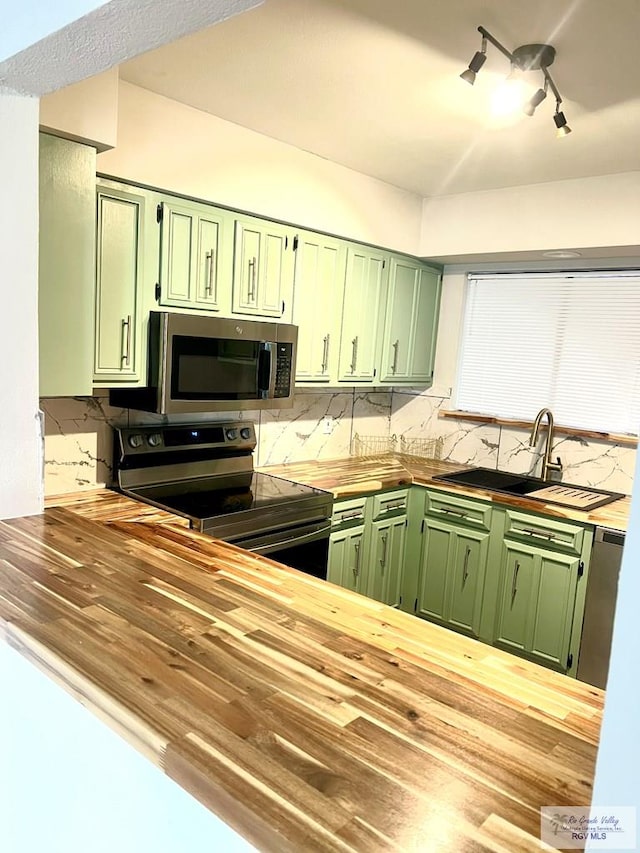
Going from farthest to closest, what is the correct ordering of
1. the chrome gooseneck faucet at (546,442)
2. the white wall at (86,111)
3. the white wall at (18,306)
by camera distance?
the chrome gooseneck faucet at (546,442)
the white wall at (86,111)
the white wall at (18,306)

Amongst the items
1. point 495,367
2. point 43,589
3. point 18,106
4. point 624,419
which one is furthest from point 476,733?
point 495,367

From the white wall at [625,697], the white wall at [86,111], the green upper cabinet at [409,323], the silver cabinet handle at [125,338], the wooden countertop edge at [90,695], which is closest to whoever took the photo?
the white wall at [625,697]

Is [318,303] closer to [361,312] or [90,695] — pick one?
[361,312]

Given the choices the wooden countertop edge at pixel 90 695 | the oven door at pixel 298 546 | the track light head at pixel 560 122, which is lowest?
the oven door at pixel 298 546

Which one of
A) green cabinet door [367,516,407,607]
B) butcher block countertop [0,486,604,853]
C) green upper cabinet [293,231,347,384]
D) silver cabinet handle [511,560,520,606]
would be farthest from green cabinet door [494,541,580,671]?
butcher block countertop [0,486,604,853]

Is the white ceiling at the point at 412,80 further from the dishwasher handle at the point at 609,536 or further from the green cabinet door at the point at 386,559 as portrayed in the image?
the green cabinet door at the point at 386,559

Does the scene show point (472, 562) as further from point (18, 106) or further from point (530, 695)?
point (18, 106)

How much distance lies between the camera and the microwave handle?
2.86 metres

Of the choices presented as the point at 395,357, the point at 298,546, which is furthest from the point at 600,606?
the point at 395,357

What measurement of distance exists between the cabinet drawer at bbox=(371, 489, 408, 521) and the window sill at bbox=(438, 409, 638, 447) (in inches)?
29.8

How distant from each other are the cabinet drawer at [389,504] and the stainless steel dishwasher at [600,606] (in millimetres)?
999

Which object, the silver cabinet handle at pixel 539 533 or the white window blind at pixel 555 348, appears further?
the white window blind at pixel 555 348

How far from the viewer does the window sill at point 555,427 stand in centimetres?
330

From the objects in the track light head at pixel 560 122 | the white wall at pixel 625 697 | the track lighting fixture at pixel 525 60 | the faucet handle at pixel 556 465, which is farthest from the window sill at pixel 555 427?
the white wall at pixel 625 697
